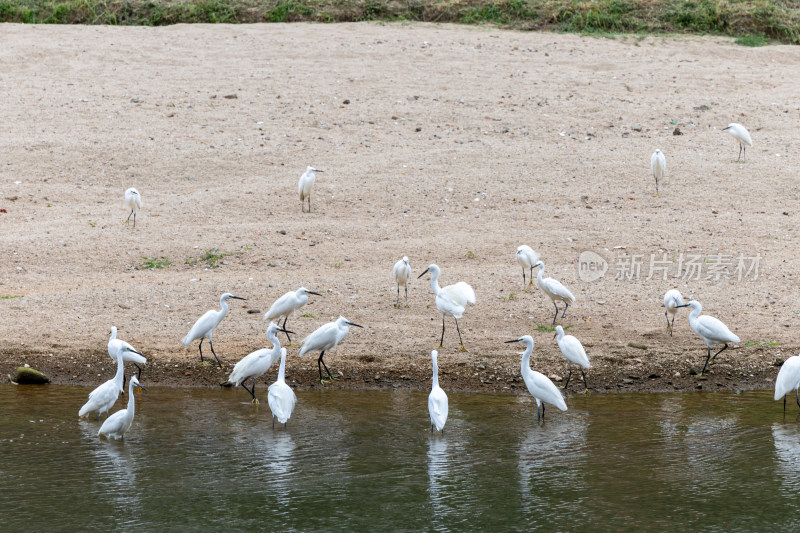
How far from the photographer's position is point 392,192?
1484 cm

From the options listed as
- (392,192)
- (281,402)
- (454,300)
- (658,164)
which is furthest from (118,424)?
(658,164)

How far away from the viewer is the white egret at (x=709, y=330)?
9.37 metres

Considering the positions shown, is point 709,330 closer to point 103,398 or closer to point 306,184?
point 103,398

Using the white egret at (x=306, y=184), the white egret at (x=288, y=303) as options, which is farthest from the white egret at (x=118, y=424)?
the white egret at (x=306, y=184)

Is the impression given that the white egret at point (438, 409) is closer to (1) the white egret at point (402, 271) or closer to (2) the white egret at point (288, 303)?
(2) the white egret at point (288, 303)

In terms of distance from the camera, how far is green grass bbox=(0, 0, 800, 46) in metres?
23.0

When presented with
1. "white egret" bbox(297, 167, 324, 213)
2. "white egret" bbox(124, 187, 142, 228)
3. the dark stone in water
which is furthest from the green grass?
the dark stone in water

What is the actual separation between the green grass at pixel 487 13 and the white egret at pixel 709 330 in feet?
47.6

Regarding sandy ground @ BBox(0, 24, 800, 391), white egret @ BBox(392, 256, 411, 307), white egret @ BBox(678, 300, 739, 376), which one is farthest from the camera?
white egret @ BBox(392, 256, 411, 307)

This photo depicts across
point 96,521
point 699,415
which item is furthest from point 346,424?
point 699,415

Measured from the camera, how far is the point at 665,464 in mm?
7141

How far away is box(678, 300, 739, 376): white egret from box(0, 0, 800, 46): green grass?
47.6ft

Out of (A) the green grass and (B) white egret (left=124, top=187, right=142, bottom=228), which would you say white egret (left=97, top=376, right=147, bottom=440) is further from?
(A) the green grass

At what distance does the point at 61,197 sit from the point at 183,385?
6607mm
